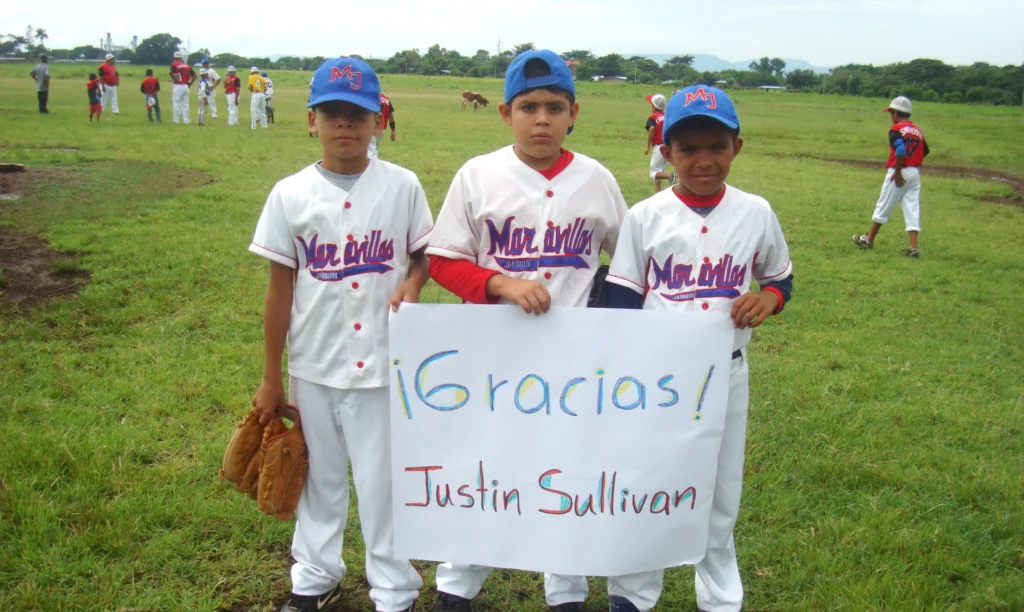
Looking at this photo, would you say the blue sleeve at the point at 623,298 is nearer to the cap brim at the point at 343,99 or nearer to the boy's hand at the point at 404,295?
the boy's hand at the point at 404,295

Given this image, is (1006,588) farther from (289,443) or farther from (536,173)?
(289,443)

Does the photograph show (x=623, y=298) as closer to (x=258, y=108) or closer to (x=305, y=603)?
(x=305, y=603)

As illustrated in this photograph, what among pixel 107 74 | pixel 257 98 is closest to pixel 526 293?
pixel 257 98

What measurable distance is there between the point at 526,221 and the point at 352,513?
165cm

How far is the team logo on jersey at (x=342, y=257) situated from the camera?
2.45 metres

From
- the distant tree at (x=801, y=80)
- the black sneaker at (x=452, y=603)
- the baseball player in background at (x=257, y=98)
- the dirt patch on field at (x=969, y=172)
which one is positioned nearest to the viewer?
the black sneaker at (x=452, y=603)

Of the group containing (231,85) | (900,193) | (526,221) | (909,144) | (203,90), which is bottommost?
(900,193)

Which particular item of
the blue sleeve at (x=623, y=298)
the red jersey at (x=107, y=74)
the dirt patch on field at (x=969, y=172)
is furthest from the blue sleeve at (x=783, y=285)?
the red jersey at (x=107, y=74)

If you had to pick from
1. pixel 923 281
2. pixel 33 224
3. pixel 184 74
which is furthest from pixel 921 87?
pixel 33 224

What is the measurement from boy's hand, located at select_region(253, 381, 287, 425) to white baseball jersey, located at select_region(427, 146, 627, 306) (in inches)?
26.3

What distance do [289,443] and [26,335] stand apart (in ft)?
11.1

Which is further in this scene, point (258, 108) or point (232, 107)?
point (232, 107)

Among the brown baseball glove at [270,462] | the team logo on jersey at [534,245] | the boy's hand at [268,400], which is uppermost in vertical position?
the team logo on jersey at [534,245]

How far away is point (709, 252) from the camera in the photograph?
2.40 meters
